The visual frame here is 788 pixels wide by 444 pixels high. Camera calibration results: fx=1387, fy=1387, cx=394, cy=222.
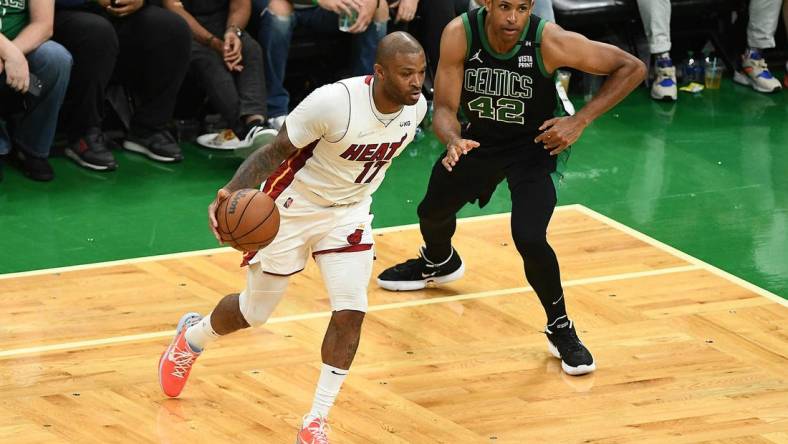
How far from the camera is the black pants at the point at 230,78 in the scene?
8.83 m

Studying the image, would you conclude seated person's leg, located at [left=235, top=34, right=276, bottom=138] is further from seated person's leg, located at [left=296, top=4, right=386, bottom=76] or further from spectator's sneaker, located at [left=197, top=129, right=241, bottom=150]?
seated person's leg, located at [left=296, top=4, right=386, bottom=76]

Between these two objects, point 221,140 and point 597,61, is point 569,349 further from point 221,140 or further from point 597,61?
point 221,140

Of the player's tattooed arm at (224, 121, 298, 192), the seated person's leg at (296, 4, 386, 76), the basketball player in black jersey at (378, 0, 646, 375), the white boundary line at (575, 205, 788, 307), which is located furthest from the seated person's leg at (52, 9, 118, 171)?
the player's tattooed arm at (224, 121, 298, 192)

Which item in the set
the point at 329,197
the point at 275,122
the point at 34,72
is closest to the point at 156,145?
the point at 275,122

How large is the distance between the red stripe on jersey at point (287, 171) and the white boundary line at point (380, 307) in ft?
3.85

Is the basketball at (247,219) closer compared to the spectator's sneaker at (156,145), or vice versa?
the basketball at (247,219)

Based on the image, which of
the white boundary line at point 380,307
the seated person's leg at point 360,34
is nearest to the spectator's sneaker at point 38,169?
the seated person's leg at point 360,34

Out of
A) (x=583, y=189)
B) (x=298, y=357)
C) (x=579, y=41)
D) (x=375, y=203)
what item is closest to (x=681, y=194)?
(x=583, y=189)

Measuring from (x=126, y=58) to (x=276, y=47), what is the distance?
3.28 feet

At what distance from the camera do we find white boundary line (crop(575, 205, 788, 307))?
22.5 ft

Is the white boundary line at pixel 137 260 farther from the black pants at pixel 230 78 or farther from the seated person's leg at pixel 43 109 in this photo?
the black pants at pixel 230 78

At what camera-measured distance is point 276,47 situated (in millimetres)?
9086

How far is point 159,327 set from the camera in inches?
250

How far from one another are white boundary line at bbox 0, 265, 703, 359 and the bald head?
181 cm
